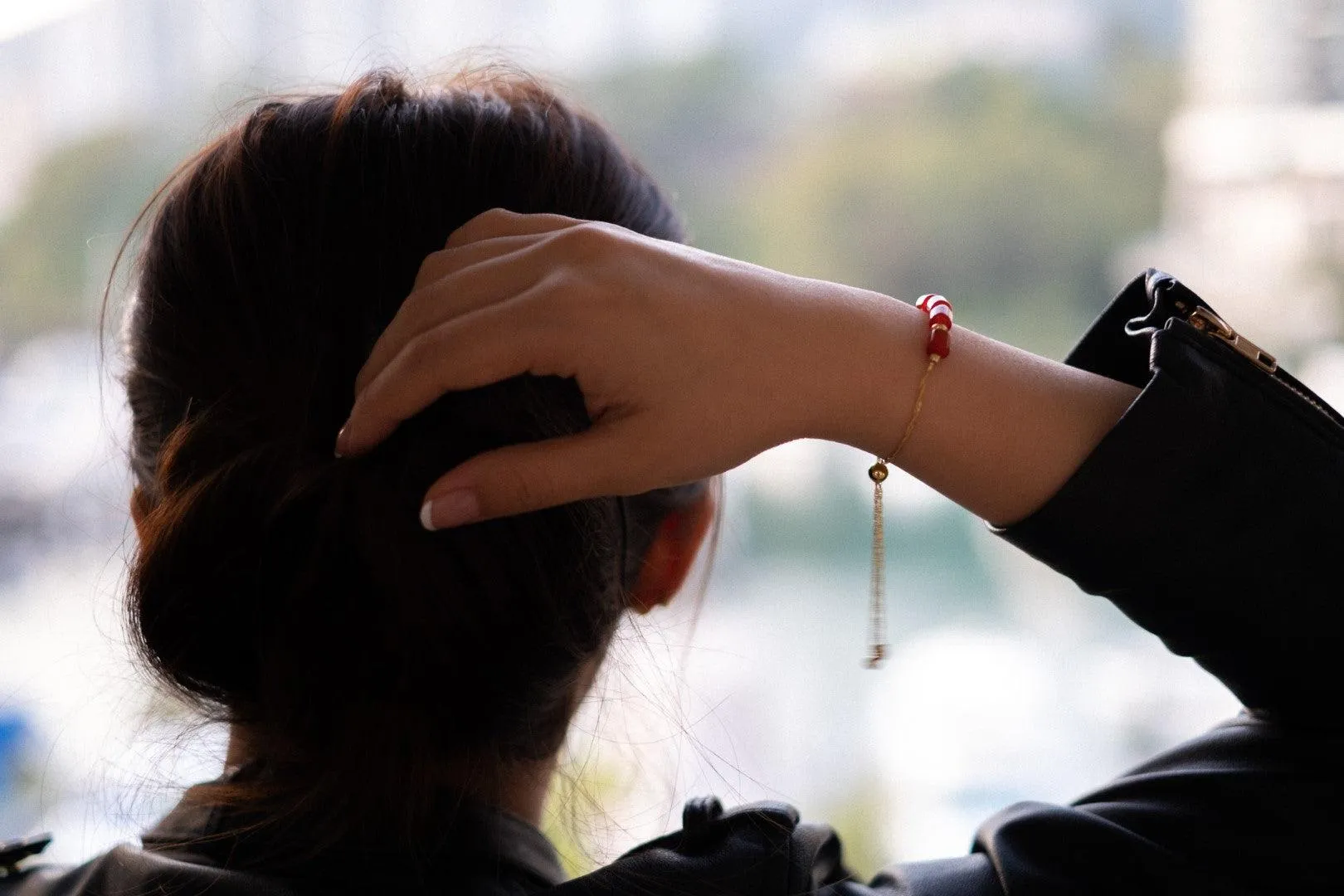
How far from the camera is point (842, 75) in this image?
167 cm

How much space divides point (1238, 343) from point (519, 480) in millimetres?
456

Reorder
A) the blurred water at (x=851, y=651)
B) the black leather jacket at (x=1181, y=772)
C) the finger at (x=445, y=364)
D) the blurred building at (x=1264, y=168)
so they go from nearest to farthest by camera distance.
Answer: the finger at (x=445, y=364) → the black leather jacket at (x=1181, y=772) → the blurred building at (x=1264, y=168) → the blurred water at (x=851, y=651)

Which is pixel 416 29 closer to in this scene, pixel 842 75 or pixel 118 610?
pixel 842 75

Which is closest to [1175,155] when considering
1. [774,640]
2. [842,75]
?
[842,75]

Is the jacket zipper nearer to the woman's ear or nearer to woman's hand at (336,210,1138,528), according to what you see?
woman's hand at (336,210,1138,528)

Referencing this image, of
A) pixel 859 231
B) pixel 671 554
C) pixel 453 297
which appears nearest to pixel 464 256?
pixel 453 297

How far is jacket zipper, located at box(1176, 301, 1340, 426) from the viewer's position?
75cm

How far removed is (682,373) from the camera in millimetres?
663

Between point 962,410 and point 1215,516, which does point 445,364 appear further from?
point 1215,516

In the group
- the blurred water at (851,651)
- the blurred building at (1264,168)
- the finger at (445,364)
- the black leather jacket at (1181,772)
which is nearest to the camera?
the finger at (445,364)

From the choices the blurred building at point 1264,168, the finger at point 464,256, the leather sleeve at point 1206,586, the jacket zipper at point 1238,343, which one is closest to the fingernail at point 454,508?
the finger at point 464,256

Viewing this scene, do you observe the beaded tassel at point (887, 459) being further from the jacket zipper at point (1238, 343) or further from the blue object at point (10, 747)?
the blue object at point (10, 747)

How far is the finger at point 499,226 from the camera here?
66 centimetres

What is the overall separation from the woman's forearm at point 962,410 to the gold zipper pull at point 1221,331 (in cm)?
6
